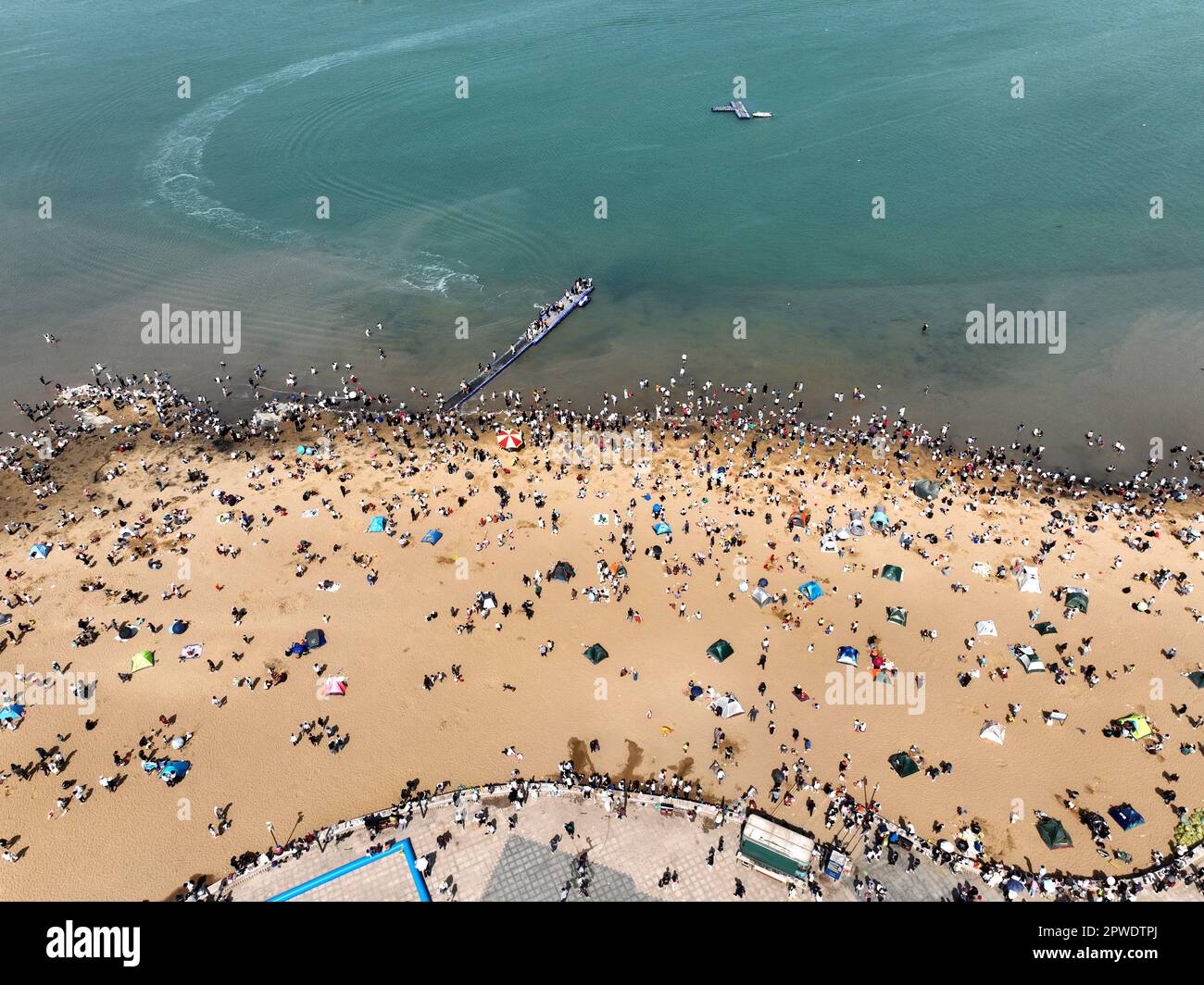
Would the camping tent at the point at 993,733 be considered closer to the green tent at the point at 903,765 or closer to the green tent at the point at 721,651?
the green tent at the point at 903,765

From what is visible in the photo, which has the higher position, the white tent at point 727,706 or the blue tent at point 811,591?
the blue tent at point 811,591

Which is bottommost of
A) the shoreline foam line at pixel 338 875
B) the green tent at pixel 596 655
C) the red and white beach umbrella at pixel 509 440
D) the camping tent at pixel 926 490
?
the shoreline foam line at pixel 338 875

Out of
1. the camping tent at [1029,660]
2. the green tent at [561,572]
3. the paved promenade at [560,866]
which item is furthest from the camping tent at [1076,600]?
the green tent at [561,572]

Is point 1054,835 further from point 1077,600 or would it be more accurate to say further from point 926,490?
point 926,490

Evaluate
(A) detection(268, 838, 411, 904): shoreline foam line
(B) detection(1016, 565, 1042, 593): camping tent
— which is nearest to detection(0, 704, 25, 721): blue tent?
(A) detection(268, 838, 411, 904): shoreline foam line

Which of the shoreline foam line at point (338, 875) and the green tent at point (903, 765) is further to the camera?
the green tent at point (903, 765)

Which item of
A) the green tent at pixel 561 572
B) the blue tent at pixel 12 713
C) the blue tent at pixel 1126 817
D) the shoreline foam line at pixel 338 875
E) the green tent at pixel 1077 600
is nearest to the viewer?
the shoreline foam line at pixel 338 875
